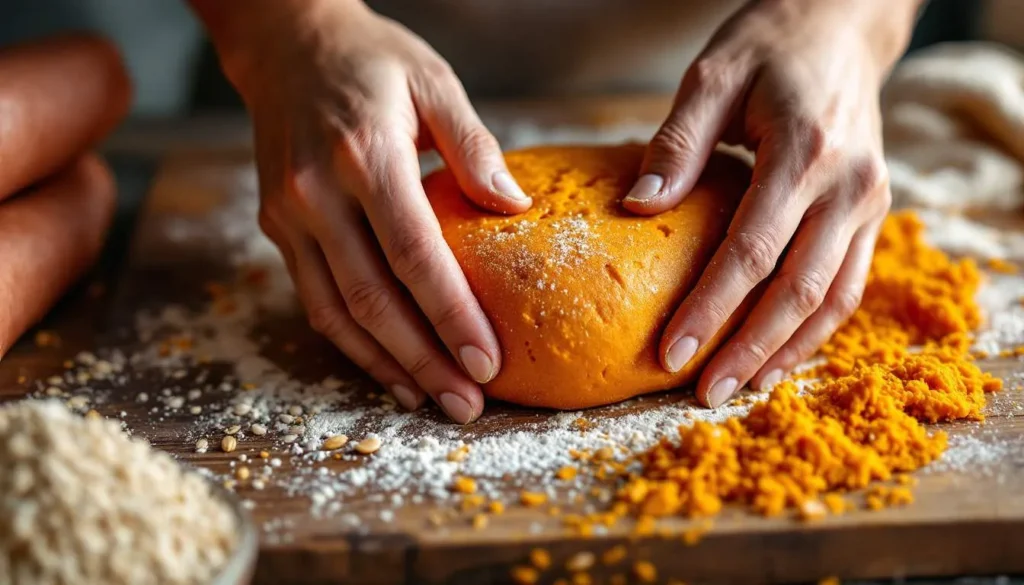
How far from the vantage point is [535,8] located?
8.12 feet

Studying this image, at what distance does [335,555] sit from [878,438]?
71 centimetres

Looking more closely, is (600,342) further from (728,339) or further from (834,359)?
(834,359)

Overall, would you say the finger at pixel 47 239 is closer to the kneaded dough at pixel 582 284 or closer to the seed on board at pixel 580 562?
the kneaded dough at pixel 582 284

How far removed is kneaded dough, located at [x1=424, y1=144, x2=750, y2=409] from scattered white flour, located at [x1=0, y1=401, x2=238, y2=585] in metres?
0.50

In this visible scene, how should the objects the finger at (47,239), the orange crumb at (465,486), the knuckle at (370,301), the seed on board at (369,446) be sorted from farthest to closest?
the finger at (47,239), the knuckle at (370,301), the seed on board at (369,446), the orange crumb at (465,486)

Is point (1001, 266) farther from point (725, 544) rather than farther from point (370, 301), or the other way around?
point (370, 301)

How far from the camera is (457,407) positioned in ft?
4.68

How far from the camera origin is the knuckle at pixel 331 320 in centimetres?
154

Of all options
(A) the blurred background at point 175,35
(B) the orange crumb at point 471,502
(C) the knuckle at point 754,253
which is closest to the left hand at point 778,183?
(C) the knuckle at point 754,253

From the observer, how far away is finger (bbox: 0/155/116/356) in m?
1.63

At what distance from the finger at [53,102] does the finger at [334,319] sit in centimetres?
53

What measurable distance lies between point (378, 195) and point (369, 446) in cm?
36

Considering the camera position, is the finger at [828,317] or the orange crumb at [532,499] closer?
the orange crumb at [532,499]

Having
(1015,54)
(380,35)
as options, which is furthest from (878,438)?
(1015,54)
